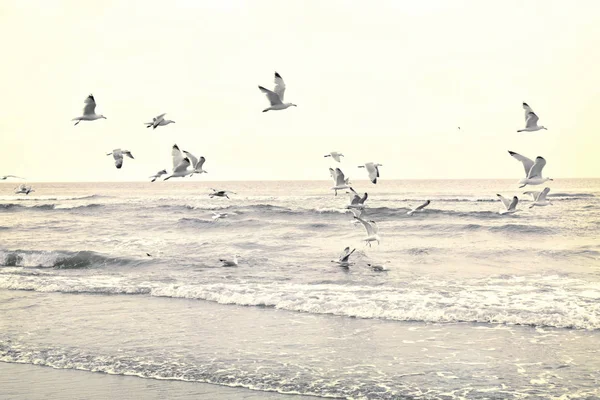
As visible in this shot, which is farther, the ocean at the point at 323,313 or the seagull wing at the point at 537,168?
the seagull wing at the point at 537,168

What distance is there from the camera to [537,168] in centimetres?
1340

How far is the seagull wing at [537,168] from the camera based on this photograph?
12.9 m

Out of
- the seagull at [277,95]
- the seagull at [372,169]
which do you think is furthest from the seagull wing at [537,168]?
the seagull at [277,95]

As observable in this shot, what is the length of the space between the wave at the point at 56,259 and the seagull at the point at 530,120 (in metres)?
12.7

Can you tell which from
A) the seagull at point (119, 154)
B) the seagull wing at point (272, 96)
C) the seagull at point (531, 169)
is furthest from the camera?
the seagull at point (119, 154)

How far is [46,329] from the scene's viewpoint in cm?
1030

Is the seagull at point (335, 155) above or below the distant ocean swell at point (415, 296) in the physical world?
above

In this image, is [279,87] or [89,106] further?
[89,106]

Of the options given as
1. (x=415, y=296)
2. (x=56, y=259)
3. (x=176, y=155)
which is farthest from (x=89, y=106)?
(x=56, y=259)

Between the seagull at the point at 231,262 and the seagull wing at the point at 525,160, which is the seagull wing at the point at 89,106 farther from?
the seagull wing at the point at 525,160

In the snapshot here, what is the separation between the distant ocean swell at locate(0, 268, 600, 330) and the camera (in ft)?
35.3

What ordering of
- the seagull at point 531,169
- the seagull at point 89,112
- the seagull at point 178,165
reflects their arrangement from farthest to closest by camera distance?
the seagull at point 89,112, the seagull at point 178,165, the seagull at point 531,169

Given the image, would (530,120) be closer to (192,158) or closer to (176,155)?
(192,158)

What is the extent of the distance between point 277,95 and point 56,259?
463 inches
